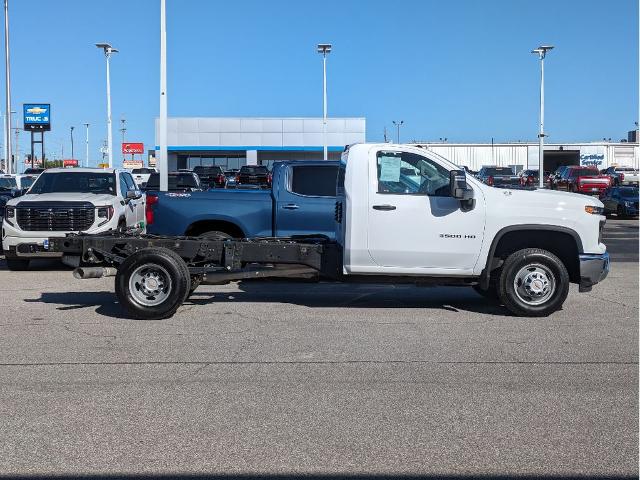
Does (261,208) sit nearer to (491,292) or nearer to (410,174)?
(410,174)

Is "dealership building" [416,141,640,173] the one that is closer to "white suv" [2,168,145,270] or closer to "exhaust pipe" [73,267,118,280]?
"white suv" [2,168,145,270]

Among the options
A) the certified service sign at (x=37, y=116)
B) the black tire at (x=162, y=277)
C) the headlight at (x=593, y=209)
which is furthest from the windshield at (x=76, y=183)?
the certified service sign at (x=37, y=116)

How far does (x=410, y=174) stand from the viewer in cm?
988

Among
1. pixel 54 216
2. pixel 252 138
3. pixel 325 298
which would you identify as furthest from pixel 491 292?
pixel 252 138

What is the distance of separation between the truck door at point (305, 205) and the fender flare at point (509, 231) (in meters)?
3.23

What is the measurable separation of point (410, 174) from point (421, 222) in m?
0.62

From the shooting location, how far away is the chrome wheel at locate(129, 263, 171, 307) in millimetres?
9555

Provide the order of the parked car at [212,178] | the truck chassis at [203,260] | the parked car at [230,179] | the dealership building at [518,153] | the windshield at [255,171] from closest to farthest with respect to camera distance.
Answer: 1. the truck chassis at [203,260]
2. the parked car at [212,178]
3. the parked car at [230,179]
4. the windshield at [255,171]
5. the dealership building at [518,153]

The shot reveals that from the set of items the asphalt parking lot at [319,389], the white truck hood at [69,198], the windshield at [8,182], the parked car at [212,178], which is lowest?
the asphalt parking lot at [319,389]

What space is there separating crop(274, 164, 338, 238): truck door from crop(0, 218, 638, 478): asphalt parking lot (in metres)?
1.92

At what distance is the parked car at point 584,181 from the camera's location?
41156 mm

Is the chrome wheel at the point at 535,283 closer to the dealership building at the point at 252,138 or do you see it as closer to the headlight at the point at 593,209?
the headlight at the point at 593,209

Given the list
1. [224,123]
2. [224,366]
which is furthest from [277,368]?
[224,123]

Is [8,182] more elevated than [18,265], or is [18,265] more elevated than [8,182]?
[8,182]
